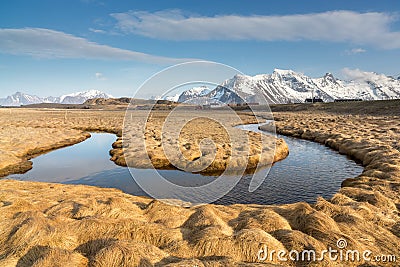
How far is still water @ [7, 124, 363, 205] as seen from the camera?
18.8 meters

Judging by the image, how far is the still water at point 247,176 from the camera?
18.8 metres

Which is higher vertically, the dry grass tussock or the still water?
the dry grass tussock

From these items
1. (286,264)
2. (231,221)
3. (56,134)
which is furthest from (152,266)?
(56,134)

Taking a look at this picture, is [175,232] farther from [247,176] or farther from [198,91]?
[198,91]

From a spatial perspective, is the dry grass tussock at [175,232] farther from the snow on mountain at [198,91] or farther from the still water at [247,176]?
the snow on mountain at [198,91]

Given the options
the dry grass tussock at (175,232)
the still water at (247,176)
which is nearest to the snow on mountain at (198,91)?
the still water at (247,176)

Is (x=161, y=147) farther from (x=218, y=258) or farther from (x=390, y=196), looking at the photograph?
(x=218, y=258)

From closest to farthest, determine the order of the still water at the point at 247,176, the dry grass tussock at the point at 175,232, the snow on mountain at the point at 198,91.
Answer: the dry grass tussock at the point at 175,232 → the still water at the point at 247,176 → the snow on mountain at the point at 198,91

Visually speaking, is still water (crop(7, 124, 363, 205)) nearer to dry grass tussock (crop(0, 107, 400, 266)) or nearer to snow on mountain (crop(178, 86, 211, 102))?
dry grass tussock (crop(0, 107, 400, 266))

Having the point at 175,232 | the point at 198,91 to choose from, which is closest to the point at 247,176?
the point at 198,91

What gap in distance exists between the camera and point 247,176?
2333 centimetres

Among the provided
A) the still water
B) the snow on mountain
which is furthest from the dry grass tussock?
the snow on mountain

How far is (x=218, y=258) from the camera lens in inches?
307

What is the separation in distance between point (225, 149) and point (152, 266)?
24.4m
